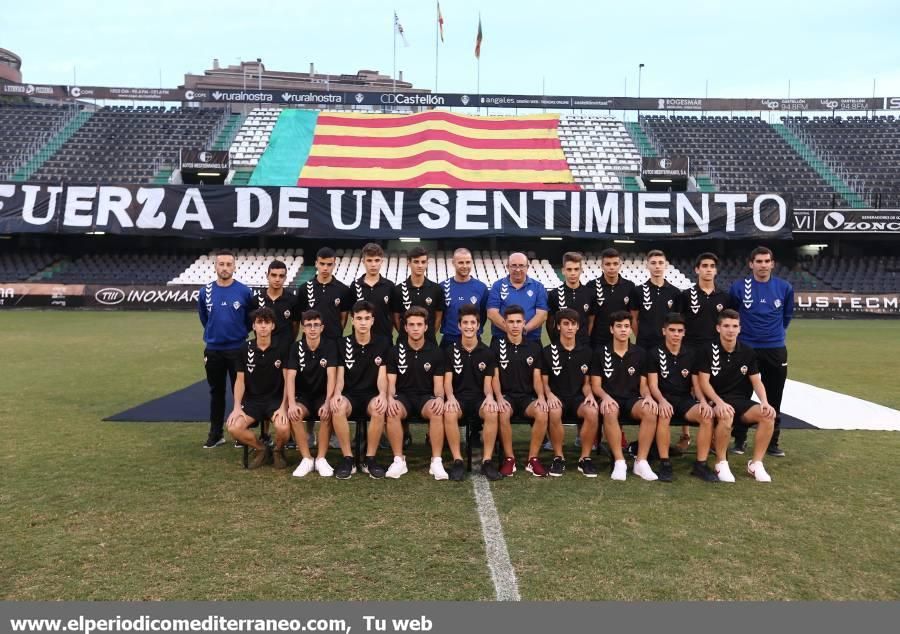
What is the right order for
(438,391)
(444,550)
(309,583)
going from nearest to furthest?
(309,583) → (444,550) → (438,391)

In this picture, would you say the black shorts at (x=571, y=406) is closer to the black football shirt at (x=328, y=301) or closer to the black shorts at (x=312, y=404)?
the black shorts at (x=312, y=404)

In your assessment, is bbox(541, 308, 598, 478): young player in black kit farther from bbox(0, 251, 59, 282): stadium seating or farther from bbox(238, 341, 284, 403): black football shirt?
bbox(0, 251, 59, 282): stadium seating

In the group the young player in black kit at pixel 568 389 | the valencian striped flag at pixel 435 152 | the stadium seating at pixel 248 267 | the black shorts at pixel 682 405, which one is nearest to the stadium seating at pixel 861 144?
the valencian striped flag at pixel 435 152

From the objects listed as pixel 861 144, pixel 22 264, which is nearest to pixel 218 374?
pixel 22 264

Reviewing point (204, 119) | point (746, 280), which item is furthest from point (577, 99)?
point (746, 280)

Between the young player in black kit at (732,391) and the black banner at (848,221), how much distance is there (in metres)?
22.7

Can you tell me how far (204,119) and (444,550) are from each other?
124ft

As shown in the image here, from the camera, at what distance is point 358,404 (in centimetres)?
538

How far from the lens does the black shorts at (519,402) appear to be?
540 cm

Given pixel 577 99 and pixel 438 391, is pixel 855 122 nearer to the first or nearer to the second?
pixel 577 99

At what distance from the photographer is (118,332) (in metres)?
15.9

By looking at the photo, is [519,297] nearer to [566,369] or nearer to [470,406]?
[566,369]

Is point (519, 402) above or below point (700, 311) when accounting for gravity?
below

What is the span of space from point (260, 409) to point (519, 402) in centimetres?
226
